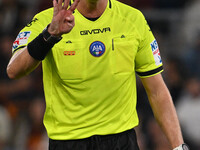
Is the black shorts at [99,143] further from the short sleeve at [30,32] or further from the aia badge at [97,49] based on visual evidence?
the short sleeve at [30,32]

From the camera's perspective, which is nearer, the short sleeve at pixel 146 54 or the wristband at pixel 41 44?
the wristband at pixel 41 44

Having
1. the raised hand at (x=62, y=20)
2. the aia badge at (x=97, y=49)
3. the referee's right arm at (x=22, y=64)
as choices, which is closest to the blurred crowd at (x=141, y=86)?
the aia badge at (x=97, y=49)

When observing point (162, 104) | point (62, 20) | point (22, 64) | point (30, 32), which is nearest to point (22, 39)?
point (30, 32)

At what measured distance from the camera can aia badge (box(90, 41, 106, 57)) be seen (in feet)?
12.8

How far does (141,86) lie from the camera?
8891 millimetres

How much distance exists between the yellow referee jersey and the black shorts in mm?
41

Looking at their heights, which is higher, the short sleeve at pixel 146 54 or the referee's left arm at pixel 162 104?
the short sleeve at pixel 146 54

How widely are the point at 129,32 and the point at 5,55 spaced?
541 cm

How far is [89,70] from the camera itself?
3898mm

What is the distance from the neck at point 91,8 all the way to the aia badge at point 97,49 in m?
0.21

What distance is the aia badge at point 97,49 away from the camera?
3898mm

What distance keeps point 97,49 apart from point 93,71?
16 cm

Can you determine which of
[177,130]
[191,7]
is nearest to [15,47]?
[177,130]

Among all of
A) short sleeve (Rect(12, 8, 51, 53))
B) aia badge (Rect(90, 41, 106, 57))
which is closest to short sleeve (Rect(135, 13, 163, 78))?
aia badge (Rect(90, 41, 106, 57))
